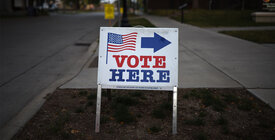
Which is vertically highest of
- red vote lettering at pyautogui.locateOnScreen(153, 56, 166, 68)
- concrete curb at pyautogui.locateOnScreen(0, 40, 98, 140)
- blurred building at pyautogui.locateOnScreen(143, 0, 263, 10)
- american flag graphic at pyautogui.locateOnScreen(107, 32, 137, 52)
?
blurred building at pyautogui.locateOnScreen(143, 0, 263, 10)

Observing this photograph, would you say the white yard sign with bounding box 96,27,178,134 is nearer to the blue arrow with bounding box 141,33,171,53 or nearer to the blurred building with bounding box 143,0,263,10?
the blue arrow with bounding box 141,33,171,53

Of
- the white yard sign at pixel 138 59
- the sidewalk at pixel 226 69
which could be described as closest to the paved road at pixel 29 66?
the sidewalk at pixel 226 69

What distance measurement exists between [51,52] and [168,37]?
24.3 feet

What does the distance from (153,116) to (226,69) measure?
3394 millimetres

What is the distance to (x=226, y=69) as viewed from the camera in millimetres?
7191

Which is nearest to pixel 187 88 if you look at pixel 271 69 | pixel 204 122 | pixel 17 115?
pixel 204 122

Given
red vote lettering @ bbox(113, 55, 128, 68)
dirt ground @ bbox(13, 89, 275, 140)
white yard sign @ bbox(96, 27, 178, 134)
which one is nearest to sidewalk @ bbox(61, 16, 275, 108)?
dirt ground @ bbox(13, 89, 275, 140)

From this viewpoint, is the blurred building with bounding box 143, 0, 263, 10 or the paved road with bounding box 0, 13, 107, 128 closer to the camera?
the paved road with bounding box 0, 13, 107, 128

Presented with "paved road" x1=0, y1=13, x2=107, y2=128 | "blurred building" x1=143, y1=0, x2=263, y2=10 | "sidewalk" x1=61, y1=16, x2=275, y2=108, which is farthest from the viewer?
"blurred building" x1=143, y1=0, x2=263, y2=10

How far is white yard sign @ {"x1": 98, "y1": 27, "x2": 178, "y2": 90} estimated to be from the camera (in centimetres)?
413

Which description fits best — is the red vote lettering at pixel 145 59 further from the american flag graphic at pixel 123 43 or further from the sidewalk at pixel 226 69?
the sidewalk at pixel 226 69

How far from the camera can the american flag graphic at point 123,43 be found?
4211 mm

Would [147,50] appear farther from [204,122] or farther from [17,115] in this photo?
[17,115]

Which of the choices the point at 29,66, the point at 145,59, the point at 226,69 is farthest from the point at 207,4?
the point at 145,59
